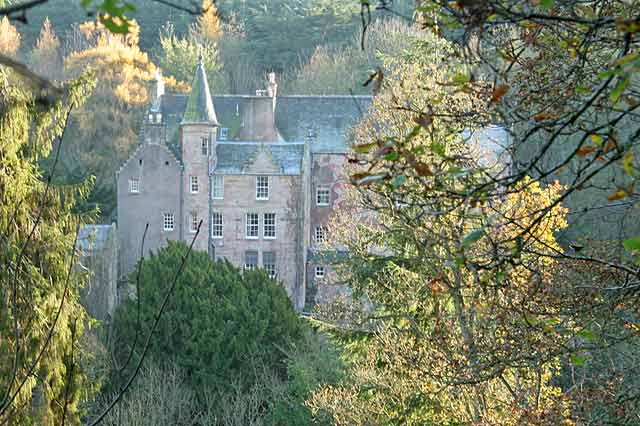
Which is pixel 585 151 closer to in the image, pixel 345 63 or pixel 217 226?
pixel 217 226

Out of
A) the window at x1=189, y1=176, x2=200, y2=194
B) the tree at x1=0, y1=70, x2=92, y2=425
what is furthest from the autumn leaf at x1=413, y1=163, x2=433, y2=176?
the window at x1=189, y1=176, x2=200, y2=194

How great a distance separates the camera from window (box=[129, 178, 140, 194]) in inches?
1500

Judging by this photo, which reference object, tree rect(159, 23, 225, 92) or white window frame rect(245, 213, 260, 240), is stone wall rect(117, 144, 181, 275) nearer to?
white window frame rect(245, 213, 260, 240)

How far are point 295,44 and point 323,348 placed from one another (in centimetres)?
3353

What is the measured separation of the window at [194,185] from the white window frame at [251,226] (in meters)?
2.34

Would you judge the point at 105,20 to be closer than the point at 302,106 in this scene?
Yes

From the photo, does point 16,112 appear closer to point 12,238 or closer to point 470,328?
point 12,238

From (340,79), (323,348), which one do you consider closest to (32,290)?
(323,348)

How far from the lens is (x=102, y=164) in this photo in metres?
41.7

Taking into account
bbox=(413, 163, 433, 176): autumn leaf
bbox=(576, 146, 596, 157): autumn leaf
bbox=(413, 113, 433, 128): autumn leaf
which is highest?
bbox=(413, 113, 433, 128): autumn leaf

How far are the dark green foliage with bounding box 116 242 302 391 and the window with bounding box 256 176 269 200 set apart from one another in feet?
35.9

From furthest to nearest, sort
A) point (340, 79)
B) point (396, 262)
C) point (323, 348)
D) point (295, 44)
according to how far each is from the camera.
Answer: point (295, 44)
point (340, 79)
point (323, 348)
point (396, 262)

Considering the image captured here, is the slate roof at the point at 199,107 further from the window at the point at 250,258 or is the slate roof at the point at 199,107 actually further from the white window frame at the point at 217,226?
the window at the point at 250,258

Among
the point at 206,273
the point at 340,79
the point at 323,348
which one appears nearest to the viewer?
the point at 323,348
